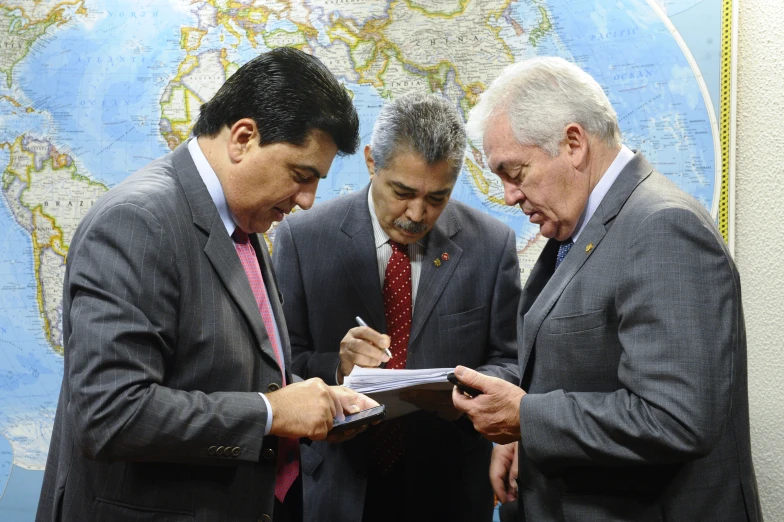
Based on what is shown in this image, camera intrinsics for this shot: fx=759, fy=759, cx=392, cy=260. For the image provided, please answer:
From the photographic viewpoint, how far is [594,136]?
1784mm

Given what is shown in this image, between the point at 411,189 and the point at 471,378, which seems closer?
the point at 471,378

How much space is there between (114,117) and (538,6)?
63.6 inches

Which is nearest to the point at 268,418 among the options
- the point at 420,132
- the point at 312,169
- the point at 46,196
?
the point at 312,169

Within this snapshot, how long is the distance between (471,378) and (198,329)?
627 millimetres

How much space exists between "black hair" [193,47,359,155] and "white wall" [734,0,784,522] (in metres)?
1.50

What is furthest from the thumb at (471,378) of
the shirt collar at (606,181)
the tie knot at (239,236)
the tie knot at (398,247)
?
the tie knot at (398,247)

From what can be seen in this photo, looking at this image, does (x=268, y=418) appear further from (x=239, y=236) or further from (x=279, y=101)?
(x=279, y=101)

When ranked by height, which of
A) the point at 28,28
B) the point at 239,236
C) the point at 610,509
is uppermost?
the point at 28,28

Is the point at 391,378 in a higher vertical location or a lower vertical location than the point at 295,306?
A: lower

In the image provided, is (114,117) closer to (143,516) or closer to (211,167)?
(211,167)

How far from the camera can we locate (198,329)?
1.53m

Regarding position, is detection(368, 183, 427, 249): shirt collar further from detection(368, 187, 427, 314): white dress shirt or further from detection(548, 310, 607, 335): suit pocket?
detection(548, 310, 607, 335): suit pocket

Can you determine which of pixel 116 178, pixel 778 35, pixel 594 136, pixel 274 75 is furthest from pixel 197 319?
pixel 778 35

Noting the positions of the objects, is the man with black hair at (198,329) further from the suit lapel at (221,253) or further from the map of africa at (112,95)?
the map of africa at (112,95)
